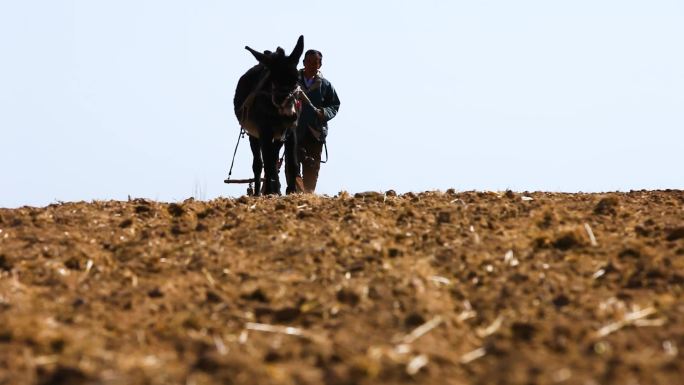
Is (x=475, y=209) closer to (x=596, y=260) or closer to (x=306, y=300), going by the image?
(x=596, y=260)

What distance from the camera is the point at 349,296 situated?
16.6 feet

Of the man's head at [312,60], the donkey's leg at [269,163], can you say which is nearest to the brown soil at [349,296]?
the donkey's leg at [269,163]

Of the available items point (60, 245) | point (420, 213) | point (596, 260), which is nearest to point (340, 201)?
point (420, 213)

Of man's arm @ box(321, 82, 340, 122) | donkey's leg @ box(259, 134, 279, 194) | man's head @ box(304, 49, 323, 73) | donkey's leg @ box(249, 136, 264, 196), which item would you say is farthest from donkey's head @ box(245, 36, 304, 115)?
man's arm @ box(321, 82, 340, 122)

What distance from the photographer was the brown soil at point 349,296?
411 cm

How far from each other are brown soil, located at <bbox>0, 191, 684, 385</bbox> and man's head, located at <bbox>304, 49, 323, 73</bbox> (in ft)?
18.4

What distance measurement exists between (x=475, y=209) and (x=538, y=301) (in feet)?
8.78

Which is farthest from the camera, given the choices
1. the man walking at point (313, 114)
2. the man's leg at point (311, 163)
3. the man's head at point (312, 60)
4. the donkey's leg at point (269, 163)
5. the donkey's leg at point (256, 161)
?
the man's leg at point (311, 163)

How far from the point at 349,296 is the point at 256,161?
7.89m

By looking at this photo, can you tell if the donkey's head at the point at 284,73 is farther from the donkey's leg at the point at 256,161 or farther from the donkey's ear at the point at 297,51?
the donkey's leg at the point at 256,161

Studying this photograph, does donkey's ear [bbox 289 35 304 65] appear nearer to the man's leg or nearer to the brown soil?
the man's leg

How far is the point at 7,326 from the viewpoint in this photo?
15.5 feet

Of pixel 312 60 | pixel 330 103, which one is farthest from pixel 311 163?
pixel 312 60

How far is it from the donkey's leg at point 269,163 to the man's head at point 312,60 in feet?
5.67
